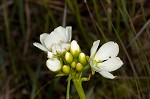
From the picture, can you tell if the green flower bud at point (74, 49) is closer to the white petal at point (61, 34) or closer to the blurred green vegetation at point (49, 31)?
the white petal at point (61, 34)

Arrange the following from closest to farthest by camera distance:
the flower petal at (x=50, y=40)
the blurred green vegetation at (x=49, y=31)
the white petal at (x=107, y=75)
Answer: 1. the white petal at (x=107, y=75)
2. the flower petal at (x=50, y=40)
3. the blurred green vegetation at (x=49, y=31)

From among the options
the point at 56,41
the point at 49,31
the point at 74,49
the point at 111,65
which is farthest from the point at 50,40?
the point at 49,31

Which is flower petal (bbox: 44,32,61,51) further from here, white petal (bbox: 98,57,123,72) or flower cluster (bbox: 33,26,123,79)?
white petal (bbox: 98,57,123,72)

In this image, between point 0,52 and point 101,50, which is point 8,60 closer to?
point 0,52

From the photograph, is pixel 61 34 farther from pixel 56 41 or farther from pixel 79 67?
pixel 79 67

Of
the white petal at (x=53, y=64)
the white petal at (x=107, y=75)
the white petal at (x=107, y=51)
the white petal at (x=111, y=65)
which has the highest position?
the white petal at (x=107, y=51)

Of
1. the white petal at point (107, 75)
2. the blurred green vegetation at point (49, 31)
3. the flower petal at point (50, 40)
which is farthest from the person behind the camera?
the blurred green vegetation at point (49, 31)

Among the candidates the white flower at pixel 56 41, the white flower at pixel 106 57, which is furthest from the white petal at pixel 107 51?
the white flower at pixel 56 41
